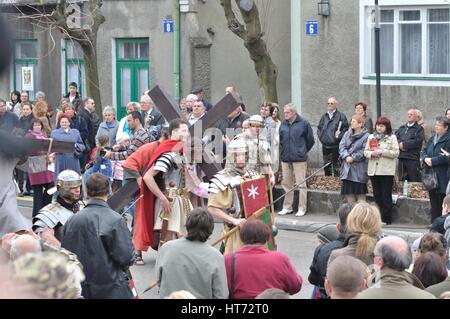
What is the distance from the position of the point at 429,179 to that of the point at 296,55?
26.8ft

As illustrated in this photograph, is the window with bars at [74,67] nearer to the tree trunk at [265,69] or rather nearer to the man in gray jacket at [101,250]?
the tree trunk at [265,69]

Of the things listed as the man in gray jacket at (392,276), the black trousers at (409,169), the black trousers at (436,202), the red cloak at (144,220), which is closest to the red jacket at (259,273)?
the man in gray jacket at (392,276)

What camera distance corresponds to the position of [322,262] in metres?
8.56

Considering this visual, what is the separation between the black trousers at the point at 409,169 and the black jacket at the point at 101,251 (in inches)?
340

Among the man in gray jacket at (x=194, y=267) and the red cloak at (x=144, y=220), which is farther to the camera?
the red cloak at (x=144, y=220)

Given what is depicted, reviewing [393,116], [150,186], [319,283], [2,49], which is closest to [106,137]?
[150,186]

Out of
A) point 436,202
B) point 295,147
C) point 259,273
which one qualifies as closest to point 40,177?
point 295,147

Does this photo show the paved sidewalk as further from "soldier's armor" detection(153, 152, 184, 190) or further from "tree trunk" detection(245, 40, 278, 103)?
"tree trunk" detection(245, 40, 278, 103)

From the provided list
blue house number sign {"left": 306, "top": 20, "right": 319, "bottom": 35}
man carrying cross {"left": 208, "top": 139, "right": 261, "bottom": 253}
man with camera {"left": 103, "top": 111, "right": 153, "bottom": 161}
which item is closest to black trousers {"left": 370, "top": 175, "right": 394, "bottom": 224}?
man with camera {"left": 103, "top": 111, "right": 153, "bottom": 161}

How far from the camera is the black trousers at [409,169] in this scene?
655 inches

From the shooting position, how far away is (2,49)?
11.1 ft

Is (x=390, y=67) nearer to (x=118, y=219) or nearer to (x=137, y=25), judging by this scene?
(x=137, y=25)

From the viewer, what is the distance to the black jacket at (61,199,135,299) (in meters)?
8.63

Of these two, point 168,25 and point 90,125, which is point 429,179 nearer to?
point 90,125
